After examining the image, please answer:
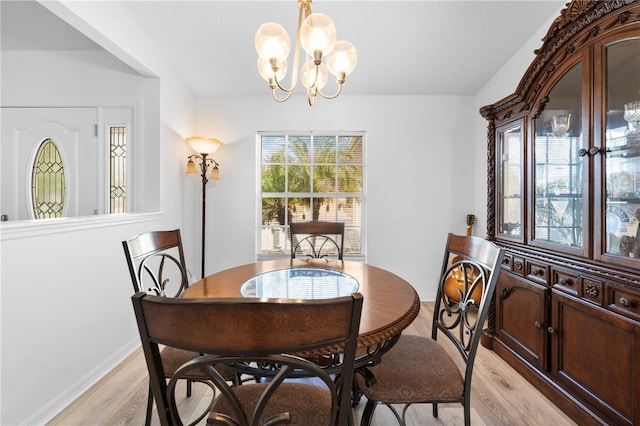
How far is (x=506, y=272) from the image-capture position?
2.20m

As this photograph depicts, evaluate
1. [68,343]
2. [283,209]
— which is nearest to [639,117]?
[283,209]

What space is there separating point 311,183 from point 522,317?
7.71 feet

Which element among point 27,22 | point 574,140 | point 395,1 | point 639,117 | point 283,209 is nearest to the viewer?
point 639,117

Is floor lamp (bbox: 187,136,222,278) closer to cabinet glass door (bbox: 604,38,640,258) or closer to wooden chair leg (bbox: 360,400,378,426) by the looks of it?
wooden chair leg (bbox: 360,400,378,426)

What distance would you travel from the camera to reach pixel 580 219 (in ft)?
5.27

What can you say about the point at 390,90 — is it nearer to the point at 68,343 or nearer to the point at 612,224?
the point at 612,224

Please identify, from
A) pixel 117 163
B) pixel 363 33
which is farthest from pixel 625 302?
pixel 117 163

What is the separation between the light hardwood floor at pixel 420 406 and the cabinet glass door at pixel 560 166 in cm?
96

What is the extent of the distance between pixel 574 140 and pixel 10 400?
3306mm

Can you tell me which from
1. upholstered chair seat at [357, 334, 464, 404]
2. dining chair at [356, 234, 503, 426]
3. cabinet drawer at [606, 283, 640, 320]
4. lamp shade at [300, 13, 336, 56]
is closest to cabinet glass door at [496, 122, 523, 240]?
cabinet drawer at [606, 283, 640, 320]

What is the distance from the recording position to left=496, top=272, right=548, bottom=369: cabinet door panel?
1.81 meters

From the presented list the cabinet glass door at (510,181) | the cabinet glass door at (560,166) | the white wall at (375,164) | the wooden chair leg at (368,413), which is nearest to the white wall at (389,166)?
the white wall at (375,164)

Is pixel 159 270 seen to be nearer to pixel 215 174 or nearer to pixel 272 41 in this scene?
pixel 272 41

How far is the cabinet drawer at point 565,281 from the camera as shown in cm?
158
